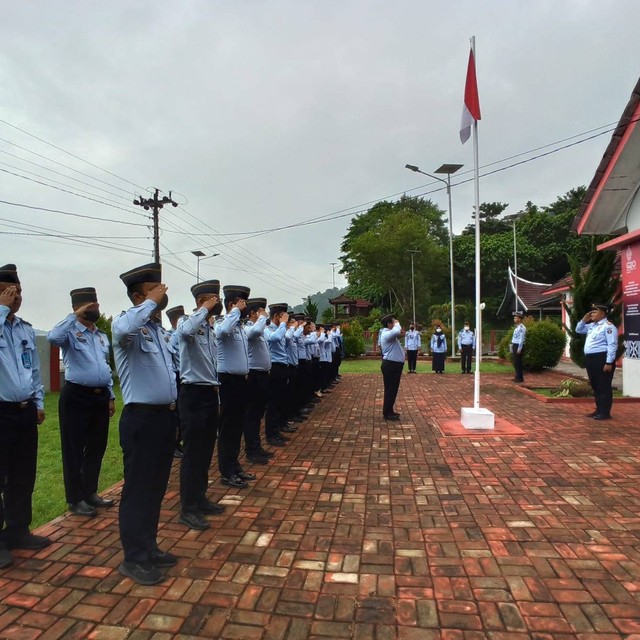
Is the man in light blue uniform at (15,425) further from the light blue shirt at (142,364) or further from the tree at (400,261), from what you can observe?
the tree at (400,261)

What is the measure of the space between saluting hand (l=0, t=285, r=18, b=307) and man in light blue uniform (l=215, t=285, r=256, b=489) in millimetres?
1695

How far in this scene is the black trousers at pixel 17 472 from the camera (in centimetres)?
296

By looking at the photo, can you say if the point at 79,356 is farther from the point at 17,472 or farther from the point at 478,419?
the point at 478,419

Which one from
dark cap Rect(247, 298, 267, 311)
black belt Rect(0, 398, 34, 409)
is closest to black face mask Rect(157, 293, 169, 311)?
black belt Rect(0, 398, 34, 409)

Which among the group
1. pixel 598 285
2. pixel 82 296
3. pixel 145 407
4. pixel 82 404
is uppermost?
pixel 598 285

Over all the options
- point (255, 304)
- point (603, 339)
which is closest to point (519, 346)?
point (603, 339)

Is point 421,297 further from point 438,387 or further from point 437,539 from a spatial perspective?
point 437,539

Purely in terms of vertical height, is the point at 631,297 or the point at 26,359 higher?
the point at 631,297

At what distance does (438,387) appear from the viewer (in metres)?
11.3

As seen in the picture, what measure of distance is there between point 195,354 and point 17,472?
136 centimetres

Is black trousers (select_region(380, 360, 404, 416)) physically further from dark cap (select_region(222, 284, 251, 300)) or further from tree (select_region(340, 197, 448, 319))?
tree (select_region(340, 197, 448, 319))

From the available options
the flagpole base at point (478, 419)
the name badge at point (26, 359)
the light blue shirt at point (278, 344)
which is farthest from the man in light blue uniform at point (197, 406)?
the flagpole base at point (478, 419)

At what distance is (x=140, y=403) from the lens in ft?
9.36

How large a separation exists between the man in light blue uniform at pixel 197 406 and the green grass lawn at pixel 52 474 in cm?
118
